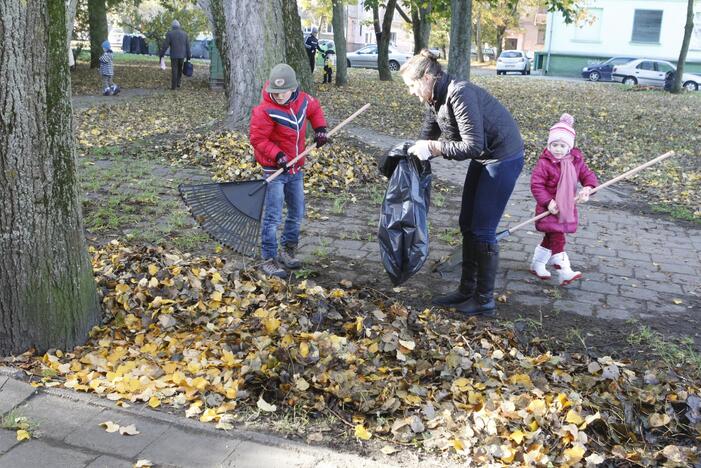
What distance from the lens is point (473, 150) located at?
446 cm

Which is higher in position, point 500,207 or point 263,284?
point 500,207

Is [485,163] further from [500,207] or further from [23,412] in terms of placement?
[23,412]

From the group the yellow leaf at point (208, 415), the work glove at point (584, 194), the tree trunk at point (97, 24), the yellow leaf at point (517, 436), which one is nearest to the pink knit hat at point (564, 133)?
the work glove at point (584, 194)

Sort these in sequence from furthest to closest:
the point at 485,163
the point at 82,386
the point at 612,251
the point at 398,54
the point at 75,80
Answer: the point at 398,54, the point at 75,80, the point at 612,251, the point at 485,163, the point at 82,386

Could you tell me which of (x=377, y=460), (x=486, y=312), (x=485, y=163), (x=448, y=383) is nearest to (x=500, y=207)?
(x=485, y=163)

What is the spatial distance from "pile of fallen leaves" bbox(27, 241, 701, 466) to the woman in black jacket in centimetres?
47

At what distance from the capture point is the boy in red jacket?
17.5 ft

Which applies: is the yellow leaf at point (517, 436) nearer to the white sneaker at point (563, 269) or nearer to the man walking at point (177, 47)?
the white sneaker at point (563, 269)

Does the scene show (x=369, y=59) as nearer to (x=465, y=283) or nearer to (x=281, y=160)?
(x=281, y=160)

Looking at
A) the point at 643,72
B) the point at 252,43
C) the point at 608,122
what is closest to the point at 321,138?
the point at 252,43

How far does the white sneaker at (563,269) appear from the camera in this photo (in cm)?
564

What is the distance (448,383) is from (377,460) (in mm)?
800

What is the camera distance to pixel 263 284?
4.93 metres

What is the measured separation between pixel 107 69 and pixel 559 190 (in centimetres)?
1546
